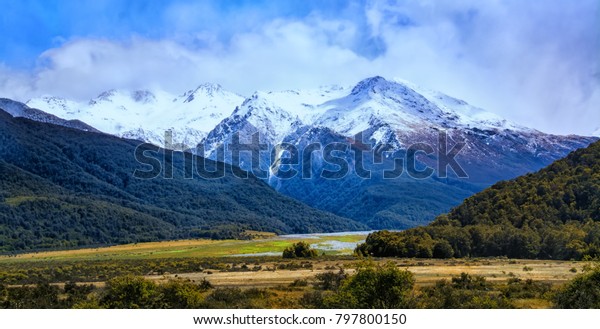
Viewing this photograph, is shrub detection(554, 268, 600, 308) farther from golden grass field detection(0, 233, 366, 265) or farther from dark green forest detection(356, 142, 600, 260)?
golden grass field detection(0, 233, 366, 265)

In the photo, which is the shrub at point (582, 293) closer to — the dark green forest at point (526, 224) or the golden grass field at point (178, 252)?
the dark green forest at point (526, 224)

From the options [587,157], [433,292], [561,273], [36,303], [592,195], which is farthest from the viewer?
[587,157]

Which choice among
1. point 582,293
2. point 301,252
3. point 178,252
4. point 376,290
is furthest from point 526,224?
point 376,290

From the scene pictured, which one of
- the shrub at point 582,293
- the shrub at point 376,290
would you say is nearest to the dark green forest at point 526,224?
the shrub at point 582,293

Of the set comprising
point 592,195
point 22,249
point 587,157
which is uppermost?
point 587,157

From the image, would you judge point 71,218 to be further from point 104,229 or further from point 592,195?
point 592,195

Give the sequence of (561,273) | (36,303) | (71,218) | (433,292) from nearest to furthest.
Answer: (36,303), (433,292), (561,273), (71,218)

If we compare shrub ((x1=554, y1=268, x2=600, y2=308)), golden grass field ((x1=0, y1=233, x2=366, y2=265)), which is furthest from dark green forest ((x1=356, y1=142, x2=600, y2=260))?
shrub ((x1=554, y1=268, x2=600, y2=308))

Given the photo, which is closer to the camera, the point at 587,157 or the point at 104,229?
the point at 587,157
